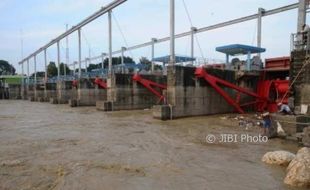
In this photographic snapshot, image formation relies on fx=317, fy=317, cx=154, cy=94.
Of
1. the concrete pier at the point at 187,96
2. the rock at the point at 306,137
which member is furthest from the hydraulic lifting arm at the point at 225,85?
the rock at the point at 306,137

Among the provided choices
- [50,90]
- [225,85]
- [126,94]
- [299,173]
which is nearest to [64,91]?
[50,90]

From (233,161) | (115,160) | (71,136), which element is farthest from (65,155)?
(233,161)

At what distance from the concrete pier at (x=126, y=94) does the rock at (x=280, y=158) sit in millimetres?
20948

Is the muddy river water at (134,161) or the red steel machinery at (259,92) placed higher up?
the red steel machinery at (259,92)

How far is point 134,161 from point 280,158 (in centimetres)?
423

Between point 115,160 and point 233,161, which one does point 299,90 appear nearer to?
point 233,161

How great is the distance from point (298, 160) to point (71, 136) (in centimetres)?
1033

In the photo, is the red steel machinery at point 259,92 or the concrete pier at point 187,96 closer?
the concrete pier at point 187,96

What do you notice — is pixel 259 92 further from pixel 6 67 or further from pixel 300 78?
pixel 6 67

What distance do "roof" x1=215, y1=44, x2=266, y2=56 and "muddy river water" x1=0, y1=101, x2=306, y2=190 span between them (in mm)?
10450

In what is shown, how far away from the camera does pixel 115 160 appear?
32.1ft

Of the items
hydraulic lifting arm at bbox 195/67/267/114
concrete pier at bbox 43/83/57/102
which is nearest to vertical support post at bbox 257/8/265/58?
hydraulic lifting arm at bbox 195/67/267/114

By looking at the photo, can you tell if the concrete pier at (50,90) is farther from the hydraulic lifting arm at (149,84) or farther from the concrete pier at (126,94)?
the hydraulic lifting arm at (149,84)

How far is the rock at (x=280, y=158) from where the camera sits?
8.81 meters
